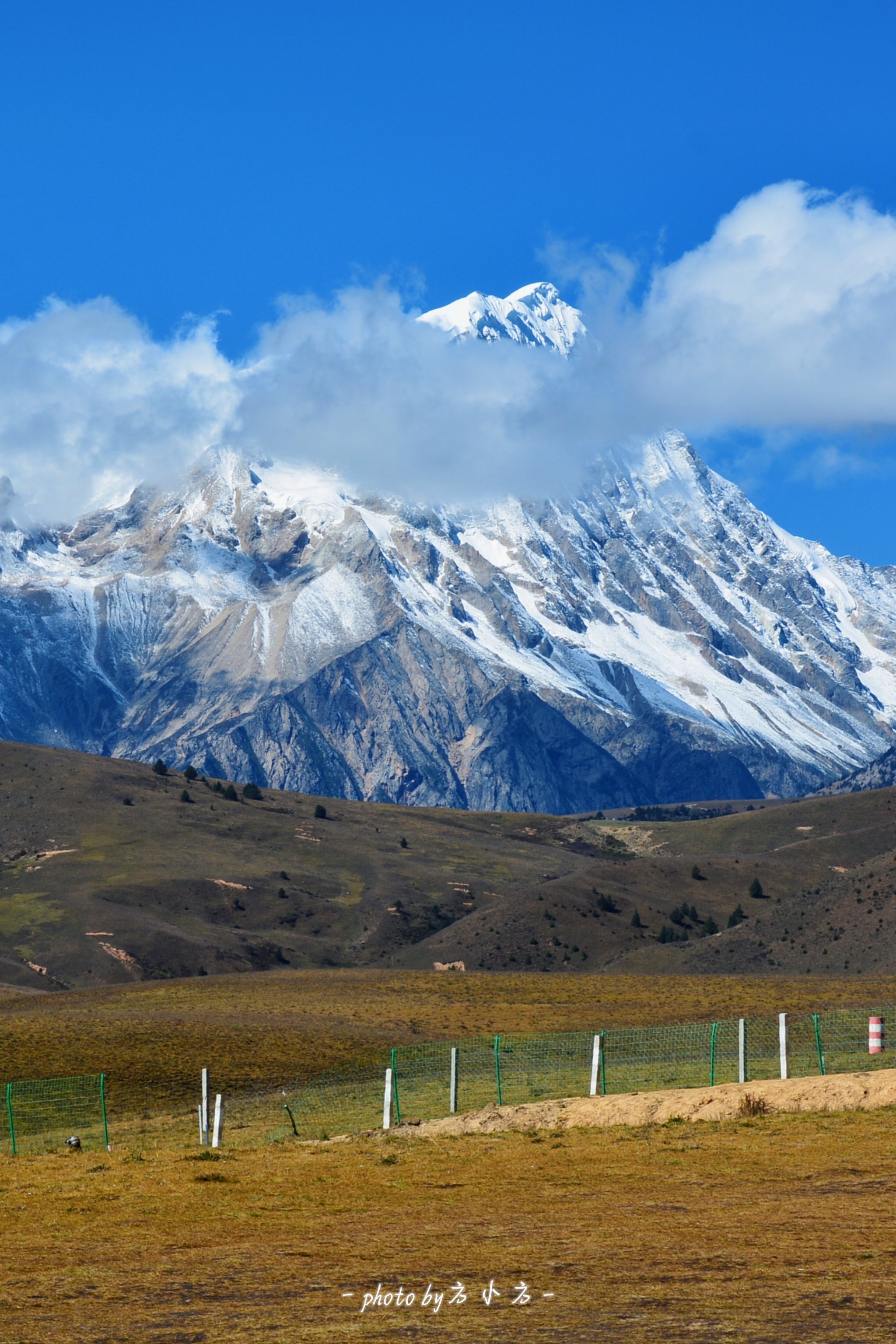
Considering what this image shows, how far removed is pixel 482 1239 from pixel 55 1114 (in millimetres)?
28856

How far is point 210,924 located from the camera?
171 meters

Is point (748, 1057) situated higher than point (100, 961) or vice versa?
point (100, 961)

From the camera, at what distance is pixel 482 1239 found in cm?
2023

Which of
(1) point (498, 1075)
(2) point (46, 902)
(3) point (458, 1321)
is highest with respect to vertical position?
(2) point (46, 902)

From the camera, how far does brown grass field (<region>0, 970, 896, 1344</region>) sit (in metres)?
16.0

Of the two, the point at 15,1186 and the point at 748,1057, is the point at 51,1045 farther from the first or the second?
the point at 15,1186

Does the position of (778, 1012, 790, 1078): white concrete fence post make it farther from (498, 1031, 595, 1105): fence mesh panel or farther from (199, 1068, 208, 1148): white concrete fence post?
(199, 1068, 208, 1148): white concrete fence post

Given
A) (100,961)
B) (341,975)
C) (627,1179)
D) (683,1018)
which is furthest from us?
(100,961)

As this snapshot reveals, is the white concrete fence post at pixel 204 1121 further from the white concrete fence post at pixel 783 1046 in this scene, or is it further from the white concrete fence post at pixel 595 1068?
the white concrete fence post at pixel 783 1046

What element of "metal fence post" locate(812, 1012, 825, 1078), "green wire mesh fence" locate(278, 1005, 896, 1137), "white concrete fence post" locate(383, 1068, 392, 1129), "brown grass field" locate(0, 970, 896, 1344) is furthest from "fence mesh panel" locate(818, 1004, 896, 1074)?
"white concrete fence post" locate(383, 1068, 392, 1129)

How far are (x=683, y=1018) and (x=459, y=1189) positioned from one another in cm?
5830

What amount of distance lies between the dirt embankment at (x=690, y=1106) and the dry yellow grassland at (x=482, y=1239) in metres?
0.82

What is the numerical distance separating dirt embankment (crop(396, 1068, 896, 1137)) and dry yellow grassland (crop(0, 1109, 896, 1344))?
0.82m

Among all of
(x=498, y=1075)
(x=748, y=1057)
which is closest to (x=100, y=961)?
(x=748, y=1057)
